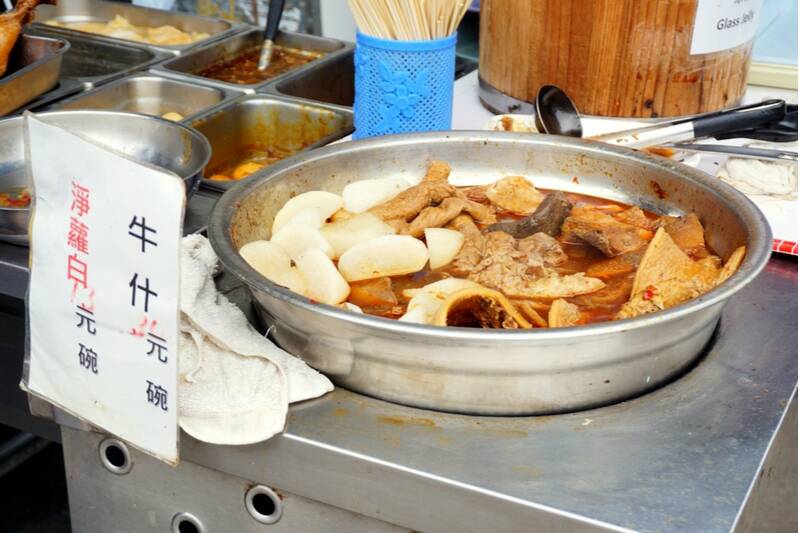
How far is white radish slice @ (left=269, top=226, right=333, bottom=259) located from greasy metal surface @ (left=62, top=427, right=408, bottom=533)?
0.36m

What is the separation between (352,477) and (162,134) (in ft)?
3.51

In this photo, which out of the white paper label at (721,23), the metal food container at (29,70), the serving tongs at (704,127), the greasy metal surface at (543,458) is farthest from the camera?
the metal food container at (29,70)

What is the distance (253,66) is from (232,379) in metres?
1.86

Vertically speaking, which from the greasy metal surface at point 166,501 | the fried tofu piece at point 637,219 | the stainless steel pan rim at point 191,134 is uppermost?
the stainless steel pan rim at point 191,134

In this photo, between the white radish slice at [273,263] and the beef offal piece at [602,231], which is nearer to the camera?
the white radish slice at [273,263]

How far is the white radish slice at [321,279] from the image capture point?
137 cm

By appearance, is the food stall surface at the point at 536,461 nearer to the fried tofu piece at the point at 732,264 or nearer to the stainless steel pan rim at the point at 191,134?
the fried tofu piece at the point at 732,264

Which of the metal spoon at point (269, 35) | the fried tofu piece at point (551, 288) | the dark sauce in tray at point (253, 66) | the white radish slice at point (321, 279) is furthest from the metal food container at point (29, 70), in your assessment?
the fried tofu piece at point (551, 288)

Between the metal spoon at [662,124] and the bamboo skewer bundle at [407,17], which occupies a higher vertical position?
the bamboo skewer bundle at [407,17]

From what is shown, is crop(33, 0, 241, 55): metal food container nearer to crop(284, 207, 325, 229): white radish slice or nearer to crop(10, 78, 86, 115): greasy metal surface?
crop(10, 78, 86, 115): greasy metal surface

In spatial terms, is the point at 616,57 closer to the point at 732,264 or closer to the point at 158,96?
the point at 732,264

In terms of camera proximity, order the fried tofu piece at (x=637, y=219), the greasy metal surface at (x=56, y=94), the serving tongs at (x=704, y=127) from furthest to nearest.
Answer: the greasy metal surface at (x=56, y=94) < the serving tongs at (x=704, y=127) < the fried tofu piece at (x=637, y=219)

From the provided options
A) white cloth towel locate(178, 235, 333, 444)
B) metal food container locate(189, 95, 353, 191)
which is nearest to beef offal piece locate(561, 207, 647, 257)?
white cloth towel locate(178, 235, 333, 444)

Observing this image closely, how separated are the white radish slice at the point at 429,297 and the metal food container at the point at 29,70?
136 centimetres
